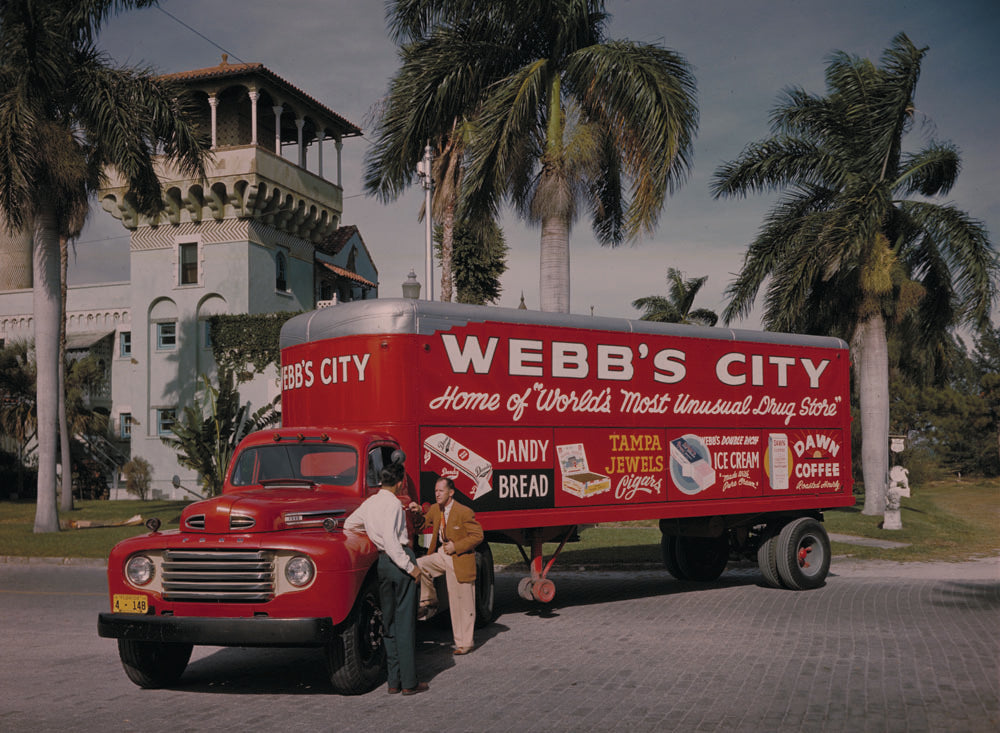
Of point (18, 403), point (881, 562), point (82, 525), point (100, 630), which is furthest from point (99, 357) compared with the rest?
point (100, 630)

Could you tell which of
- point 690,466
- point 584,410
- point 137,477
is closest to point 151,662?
point 584,410

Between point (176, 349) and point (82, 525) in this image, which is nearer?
point (82, 525)

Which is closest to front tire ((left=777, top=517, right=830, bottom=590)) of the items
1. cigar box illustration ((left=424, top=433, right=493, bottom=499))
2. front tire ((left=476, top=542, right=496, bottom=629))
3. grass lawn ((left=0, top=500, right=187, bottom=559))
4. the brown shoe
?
front tire ((left=476, top=542, right=496, bottom=629))

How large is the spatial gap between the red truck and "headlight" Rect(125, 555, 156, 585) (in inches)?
0.7

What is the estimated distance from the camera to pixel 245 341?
143ft

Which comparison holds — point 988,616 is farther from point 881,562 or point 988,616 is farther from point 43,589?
point 43,589

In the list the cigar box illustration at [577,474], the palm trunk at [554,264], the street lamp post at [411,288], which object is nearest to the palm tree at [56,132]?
the street lamp post at [411,288]

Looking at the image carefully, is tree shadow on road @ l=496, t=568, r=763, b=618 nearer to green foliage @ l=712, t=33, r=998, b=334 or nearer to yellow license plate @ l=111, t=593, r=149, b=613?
yellow license plate @ l=111, t=593, r=149, b=613

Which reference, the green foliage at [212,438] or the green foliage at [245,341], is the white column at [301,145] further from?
the green foliage at [212,438]

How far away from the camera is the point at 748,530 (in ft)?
51.4

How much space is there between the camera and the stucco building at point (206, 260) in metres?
43.6

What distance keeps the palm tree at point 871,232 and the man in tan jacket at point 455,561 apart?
1826 cm

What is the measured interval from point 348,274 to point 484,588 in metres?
40.7

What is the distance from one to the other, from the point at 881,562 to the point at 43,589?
14904mm
